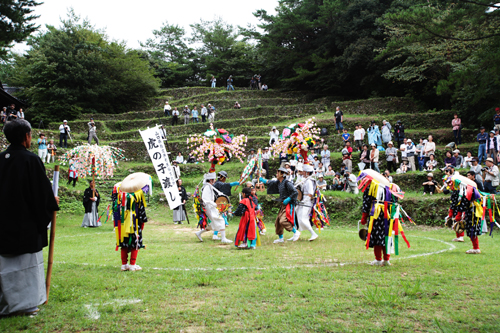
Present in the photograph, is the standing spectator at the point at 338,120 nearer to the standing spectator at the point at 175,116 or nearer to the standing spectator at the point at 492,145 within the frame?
the standing spectator at the point at 492,145

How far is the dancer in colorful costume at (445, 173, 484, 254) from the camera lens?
343 inches

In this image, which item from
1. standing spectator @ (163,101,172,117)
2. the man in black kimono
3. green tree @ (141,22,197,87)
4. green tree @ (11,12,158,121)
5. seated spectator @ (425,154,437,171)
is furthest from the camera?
green tree @ (141,22,197,87)

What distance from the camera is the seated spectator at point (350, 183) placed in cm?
1752

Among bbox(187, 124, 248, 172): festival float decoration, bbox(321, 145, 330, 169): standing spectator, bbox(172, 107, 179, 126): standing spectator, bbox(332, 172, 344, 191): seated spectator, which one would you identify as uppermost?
bbox(172, 107, 179, 126): standing spectator

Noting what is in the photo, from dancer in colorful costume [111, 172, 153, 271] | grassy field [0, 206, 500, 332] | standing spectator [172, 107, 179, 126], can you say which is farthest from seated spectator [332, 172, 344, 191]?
standing spectator [172, 107, 179, 126]

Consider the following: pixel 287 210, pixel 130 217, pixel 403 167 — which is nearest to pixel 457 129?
pixel 403 167

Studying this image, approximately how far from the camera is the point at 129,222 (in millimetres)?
7129

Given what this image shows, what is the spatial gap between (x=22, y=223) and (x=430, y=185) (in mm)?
15550

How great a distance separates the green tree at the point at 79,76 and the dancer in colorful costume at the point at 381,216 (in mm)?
35283

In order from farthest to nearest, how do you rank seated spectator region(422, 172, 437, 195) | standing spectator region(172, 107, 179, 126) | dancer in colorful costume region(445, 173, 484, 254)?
standing spectator region(172, 107, 179, 126) < seated spectator region(422, 172, 437, 195) < dancer in colorful costume region(445, 173, 484, 254)

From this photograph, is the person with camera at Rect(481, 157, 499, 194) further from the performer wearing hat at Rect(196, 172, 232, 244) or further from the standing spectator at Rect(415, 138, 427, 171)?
the performer wearing hat at Rect(196, 172, 232, 244)

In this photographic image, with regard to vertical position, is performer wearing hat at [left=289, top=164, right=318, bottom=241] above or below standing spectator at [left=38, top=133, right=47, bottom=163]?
below

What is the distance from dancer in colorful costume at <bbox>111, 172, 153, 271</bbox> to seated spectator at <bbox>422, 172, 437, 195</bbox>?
41.5 ft

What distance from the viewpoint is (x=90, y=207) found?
A: 15.8 metres
